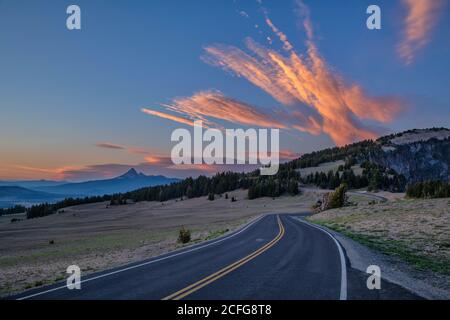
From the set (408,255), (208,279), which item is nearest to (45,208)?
(408,255)

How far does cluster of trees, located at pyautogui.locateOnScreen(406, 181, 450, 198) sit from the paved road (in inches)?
2159

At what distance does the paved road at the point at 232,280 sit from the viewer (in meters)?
10.5

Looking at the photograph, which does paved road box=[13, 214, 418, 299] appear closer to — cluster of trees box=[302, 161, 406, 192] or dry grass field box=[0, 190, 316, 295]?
dry grass field box=[0, 190, 316, 295]

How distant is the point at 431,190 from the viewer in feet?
224

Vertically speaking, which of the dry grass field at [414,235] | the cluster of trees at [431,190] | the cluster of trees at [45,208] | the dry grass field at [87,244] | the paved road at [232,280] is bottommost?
the cluster of trees at [45,208]

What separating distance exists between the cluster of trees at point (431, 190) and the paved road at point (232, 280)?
5484 centimetres

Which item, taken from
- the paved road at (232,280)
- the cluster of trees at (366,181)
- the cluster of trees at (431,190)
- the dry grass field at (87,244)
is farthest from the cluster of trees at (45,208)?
the paved road at (232,280)

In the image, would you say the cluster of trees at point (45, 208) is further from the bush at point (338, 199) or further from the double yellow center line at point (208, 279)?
the double yellow center line at point (208, 279)

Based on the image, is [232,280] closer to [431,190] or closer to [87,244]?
[87,244]

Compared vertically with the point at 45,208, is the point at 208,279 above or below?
above

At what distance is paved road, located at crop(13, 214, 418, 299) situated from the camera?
10484 millimetres

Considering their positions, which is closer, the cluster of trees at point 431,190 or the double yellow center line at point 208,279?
the double yellow center line at point 208,279

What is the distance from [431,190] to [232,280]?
67.6m
